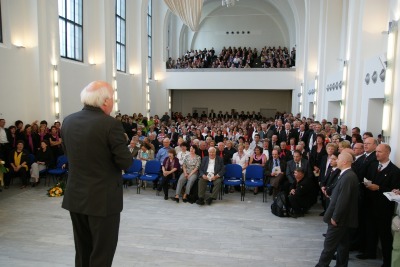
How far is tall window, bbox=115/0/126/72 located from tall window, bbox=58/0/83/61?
13.1ft

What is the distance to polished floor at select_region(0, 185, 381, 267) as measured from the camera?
4598 millimetres

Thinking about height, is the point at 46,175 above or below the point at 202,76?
below

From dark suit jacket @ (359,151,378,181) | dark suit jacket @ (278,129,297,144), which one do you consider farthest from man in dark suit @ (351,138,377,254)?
dark suit jacket @ (278,129,297,144)

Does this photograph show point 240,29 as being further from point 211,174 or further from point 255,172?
point 211,174

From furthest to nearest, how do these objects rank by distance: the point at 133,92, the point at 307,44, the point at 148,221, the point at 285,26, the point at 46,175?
the point at 285,26 < the point at 133,92 < the point at 307,44 < the point at 46,175 < the point at 148,221

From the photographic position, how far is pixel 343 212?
3.87 m

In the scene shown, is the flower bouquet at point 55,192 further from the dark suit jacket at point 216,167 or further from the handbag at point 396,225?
the handbag at point 396,225

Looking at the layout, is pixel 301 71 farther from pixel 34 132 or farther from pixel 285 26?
pixel 34 132

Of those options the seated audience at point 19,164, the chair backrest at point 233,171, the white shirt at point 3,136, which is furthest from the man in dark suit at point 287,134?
the white shirt at point 3,136

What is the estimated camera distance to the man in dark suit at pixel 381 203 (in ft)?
14.6

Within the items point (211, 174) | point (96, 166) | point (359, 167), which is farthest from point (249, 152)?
point (96, 166)

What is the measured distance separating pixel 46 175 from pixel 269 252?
22.2ft

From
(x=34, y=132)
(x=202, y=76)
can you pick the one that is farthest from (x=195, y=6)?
(x=202, y=76)

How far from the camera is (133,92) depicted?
2030 centimetres
